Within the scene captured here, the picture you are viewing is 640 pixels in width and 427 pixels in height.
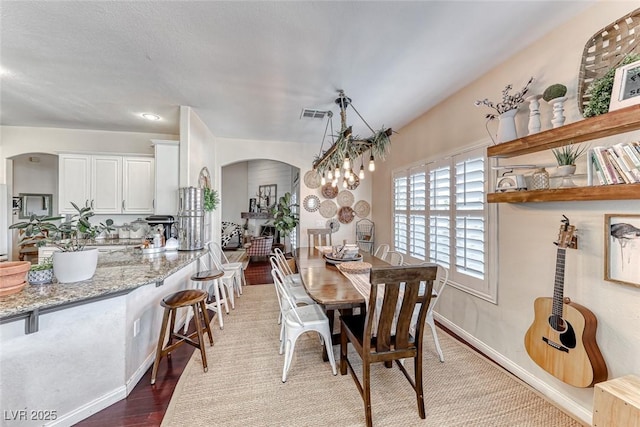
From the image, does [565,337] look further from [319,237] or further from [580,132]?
[319,237]

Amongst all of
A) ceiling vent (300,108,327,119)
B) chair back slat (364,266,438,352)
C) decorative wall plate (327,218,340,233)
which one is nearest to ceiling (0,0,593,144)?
ceiling vent (300,108,327,119)

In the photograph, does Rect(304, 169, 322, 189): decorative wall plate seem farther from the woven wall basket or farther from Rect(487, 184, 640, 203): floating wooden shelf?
the woven wall basket

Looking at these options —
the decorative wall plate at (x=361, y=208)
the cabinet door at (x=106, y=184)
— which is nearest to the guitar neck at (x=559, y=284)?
the decorative wall plate at (x=361, y=208)

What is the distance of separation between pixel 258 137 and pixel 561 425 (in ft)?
17.0

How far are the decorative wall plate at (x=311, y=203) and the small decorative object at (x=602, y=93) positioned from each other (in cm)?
409

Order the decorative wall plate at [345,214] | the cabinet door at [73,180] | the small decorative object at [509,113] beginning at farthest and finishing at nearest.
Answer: the decorative wall plate at [345,214], the cabinet door at [73,180], the small decorative object at [509,113]

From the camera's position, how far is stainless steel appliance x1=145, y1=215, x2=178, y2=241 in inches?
142

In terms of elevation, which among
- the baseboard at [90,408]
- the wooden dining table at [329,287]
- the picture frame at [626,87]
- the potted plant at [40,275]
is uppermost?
the picture frame at [626,87]

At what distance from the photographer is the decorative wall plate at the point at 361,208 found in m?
5.40

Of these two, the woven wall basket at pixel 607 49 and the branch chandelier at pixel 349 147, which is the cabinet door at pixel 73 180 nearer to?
the branch chandelier at pixel 349 147

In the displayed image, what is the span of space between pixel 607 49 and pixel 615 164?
0.82 m

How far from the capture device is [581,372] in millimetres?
1576

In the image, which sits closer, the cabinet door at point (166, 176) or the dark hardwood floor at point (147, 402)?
the dark hardwood floor at point (147, 402)

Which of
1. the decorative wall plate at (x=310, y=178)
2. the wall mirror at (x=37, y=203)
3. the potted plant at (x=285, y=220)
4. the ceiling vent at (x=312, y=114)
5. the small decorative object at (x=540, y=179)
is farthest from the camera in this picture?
the potted plant at (x=285, y=220)
